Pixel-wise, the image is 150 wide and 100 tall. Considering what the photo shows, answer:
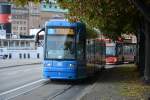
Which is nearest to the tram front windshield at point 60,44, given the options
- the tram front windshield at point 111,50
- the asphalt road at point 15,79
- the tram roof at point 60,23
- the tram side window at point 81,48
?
the tram roof at point 60,23

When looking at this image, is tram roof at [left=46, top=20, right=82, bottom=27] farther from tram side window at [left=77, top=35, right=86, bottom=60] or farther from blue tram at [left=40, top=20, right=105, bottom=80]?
tram side window at [left=77, top=35, right=86, bottom=60]

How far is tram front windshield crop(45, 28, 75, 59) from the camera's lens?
84.2 ft

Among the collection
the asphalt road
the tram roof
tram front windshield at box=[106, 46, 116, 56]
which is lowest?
the asphalt road

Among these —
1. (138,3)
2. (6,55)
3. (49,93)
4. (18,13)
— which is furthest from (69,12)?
(18,13)

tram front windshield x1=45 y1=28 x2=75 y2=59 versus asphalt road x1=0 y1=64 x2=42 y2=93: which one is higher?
tram front windshield x1=45 y1=28 x2=75 y2=59

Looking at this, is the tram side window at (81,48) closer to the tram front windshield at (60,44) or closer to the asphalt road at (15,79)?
the tram front windshield at (60,44)

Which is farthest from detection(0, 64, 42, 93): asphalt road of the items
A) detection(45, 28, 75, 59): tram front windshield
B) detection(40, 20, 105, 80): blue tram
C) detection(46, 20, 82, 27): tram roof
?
detection(46, 20, 82, 27): tram roof

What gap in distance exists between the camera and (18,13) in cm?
16775

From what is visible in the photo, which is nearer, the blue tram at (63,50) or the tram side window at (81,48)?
the blue tram at (63,50)

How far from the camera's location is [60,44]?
25.6m

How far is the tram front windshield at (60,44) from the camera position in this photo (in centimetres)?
2566

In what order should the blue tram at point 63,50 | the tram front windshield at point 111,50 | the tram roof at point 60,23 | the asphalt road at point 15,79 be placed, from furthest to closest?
the tram front windshield at point 111,50, the tram roof at point 60,23, the blue tram at point 63,50, the asphalt road at point 15,79

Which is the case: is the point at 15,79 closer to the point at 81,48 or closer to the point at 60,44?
the point at 60,44

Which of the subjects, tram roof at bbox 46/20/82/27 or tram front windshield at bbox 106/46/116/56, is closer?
tram roof at bbox 46/20/82/27
